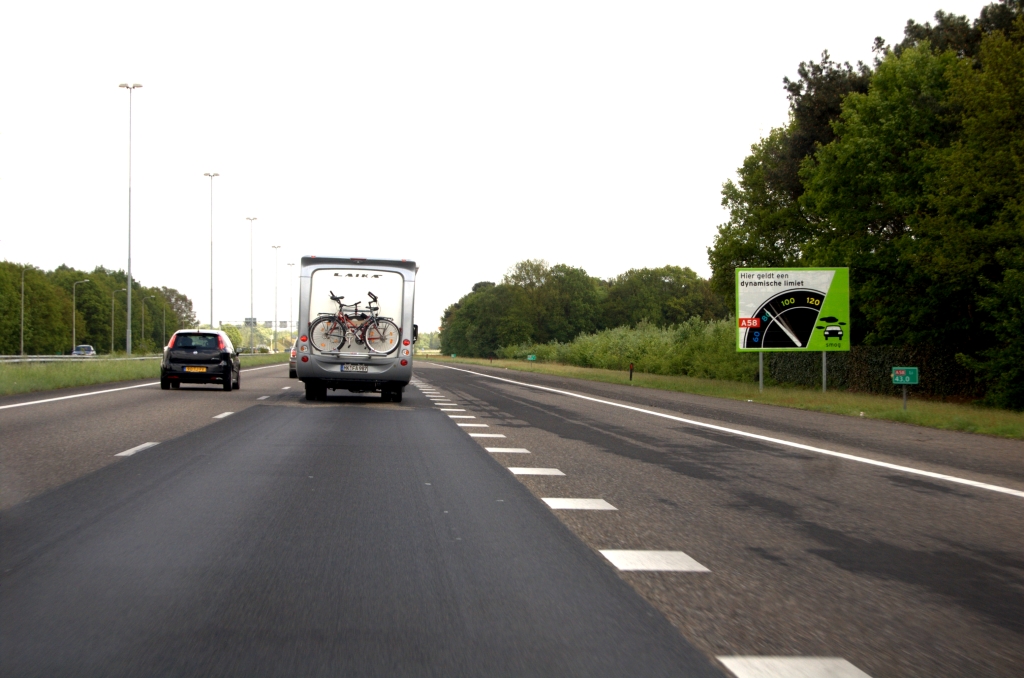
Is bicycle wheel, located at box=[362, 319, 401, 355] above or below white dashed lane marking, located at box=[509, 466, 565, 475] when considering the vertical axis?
above

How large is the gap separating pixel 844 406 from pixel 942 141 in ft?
57.4

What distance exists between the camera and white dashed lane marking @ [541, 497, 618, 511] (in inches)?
309

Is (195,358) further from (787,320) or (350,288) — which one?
(787,320)

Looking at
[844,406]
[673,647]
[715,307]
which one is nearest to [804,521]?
[673,647]

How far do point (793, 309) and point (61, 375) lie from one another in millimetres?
22194

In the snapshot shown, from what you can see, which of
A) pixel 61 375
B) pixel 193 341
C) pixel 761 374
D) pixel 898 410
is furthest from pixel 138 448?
pixel 761 374

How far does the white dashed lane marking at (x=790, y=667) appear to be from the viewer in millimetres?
3814

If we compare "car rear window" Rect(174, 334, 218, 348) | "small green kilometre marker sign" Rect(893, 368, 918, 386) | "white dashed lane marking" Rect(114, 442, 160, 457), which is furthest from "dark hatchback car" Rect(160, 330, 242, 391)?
"small green kilometre marker sign" Rect(893, 368, 918, 386)

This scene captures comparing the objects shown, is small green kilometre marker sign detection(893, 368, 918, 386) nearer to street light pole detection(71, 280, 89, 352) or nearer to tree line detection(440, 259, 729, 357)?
street light pole detection(71, 280, 89, 352)

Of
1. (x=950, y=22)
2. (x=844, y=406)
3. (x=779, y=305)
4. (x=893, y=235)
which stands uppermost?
(x=950, y=22)

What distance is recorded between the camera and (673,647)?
416 cm

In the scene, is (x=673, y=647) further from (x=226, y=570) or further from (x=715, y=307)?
(x=715, y=307)

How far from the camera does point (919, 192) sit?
35781 mm

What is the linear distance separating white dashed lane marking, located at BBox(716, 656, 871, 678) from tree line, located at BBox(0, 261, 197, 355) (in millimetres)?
106693
